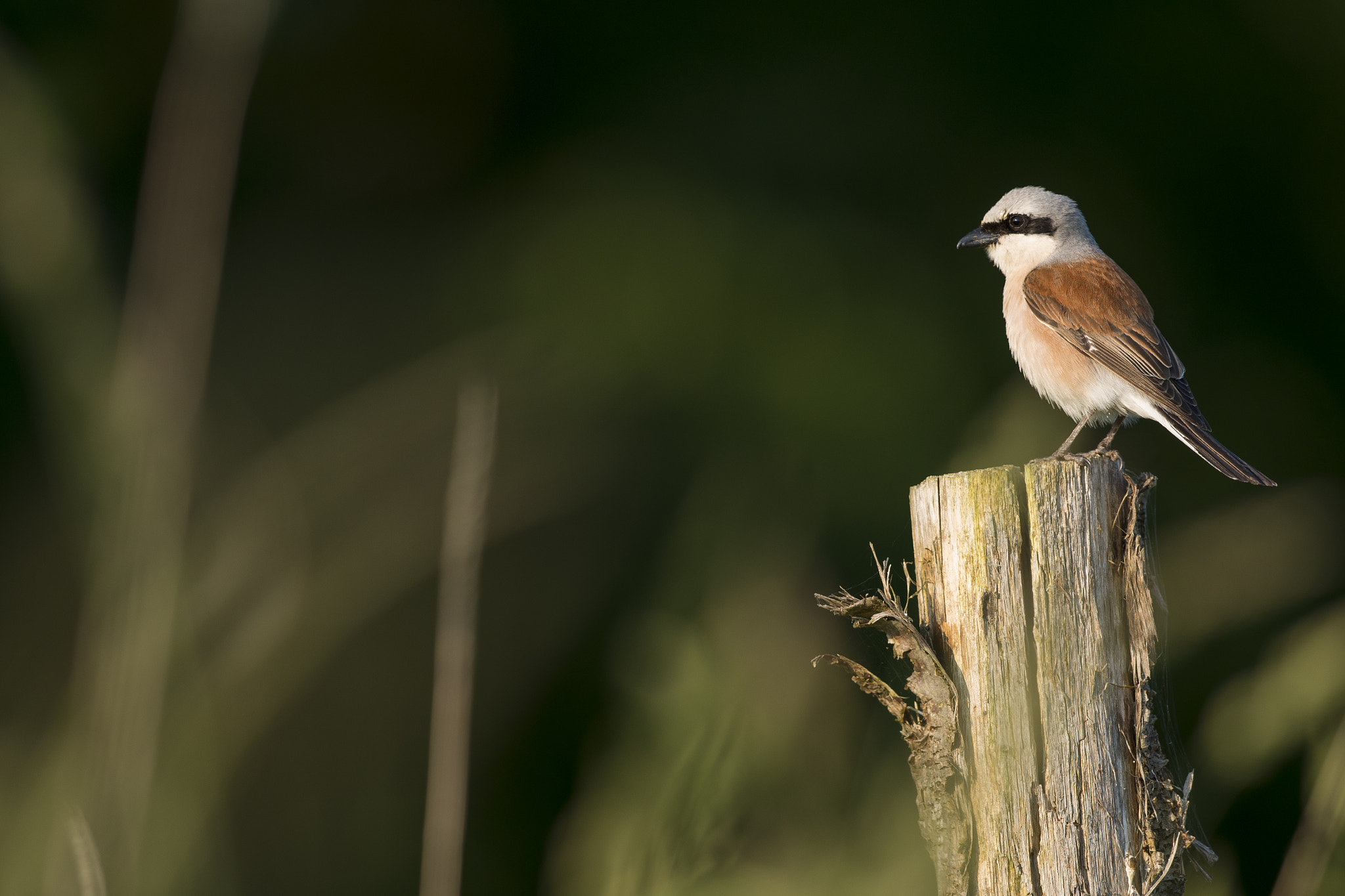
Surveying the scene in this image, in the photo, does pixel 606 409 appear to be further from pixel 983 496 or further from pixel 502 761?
pixel 983 496

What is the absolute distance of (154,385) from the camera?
1.17 metres

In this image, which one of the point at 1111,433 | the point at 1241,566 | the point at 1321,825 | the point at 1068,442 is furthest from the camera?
the point at 1111,433

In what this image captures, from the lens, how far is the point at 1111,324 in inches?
116

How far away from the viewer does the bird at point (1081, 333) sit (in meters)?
2.74

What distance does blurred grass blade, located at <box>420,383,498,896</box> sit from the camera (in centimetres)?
108

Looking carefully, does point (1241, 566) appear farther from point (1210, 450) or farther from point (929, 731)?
point (929, 731)

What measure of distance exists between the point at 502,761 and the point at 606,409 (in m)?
1.50

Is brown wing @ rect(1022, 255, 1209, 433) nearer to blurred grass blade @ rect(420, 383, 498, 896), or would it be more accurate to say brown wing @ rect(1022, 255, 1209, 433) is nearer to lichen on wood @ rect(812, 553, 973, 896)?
Answer: lichen on wood @ rect(812, 553, 973, 896)

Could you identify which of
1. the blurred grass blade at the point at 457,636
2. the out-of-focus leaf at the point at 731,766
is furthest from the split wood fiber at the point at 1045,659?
the blurred grass blade at the point at 457,636

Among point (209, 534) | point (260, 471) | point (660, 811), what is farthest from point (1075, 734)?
point (209, 534)

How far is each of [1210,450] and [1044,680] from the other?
143 centimetres

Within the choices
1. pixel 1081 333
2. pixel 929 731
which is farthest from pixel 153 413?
pixel 1081 333

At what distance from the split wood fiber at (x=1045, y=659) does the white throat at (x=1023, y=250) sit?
1.96m

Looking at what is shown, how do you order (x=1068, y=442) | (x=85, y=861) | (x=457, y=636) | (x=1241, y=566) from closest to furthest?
(x=85, y=861)
(x=457, y=636)
(x=1241, y=566)
(x=1068, y=442)
